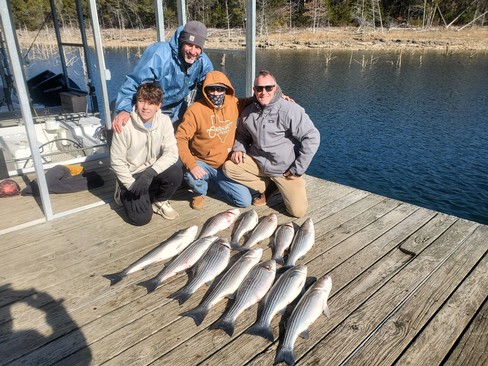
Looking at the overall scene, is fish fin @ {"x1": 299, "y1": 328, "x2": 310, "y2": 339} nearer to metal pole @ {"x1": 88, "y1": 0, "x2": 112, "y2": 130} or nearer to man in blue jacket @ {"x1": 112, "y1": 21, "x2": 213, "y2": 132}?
man in blue jacket @ {"x1": 112, "y1": 21, "x2": 213, "y2": 132}

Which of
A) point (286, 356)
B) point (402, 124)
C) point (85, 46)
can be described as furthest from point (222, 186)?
point (402, 124)

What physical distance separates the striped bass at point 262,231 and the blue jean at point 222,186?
1.90 ft

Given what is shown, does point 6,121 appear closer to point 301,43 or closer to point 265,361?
point 265,361

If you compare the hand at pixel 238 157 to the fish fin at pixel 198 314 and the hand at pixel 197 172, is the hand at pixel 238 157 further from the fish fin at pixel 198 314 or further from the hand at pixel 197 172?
the fish fin at pixel 198 314

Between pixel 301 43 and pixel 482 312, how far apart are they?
4723 cm

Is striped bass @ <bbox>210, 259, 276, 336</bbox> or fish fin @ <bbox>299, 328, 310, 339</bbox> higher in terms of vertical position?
striped bass @ <bbox>210, 259, 276, 336</bbox>

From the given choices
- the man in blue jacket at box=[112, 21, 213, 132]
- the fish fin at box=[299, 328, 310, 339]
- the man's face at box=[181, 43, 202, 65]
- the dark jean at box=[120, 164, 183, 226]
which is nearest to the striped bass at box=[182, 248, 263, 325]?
the fish fin at box=[299, 328, 310, 339]

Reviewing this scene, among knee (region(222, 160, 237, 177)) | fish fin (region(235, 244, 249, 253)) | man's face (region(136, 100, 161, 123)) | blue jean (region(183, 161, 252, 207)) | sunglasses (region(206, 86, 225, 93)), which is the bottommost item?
fish fin (region(235, 244, 249, 253))

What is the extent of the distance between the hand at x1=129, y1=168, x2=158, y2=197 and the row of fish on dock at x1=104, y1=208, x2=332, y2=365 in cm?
66

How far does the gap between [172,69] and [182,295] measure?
3.01m

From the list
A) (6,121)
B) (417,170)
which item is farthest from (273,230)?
(417,170)

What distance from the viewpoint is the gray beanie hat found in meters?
4.32

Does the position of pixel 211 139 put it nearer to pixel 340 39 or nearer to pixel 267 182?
pixel 267 182

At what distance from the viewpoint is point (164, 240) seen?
3.83 meters
